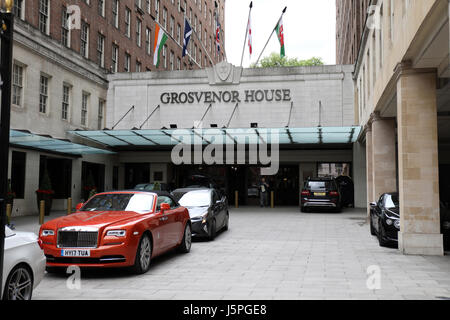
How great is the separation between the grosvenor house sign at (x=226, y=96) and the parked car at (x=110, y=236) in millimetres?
20154

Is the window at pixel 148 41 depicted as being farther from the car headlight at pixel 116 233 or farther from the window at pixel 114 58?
the car headlight at pixel 116 233

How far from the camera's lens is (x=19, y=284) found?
5.12m

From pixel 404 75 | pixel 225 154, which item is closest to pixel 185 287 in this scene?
pixel 404 75

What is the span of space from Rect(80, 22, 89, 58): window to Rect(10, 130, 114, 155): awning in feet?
23.7

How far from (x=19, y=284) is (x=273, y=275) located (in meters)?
4.30

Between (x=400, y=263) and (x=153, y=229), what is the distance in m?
5.09

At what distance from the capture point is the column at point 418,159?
10.1m

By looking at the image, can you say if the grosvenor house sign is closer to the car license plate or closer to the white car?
the car license plate

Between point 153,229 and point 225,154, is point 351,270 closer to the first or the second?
point 153,229

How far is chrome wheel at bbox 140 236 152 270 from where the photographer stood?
7863 mm

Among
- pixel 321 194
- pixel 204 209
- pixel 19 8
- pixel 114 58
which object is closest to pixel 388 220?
pixel 204 209

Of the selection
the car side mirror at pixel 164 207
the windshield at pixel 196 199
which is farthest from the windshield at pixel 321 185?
the car side mirror at pixel 164 207

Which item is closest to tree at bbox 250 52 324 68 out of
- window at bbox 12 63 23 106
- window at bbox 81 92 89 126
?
window at bbox 81 92 89 126

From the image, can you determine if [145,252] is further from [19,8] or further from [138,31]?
[138,31]
